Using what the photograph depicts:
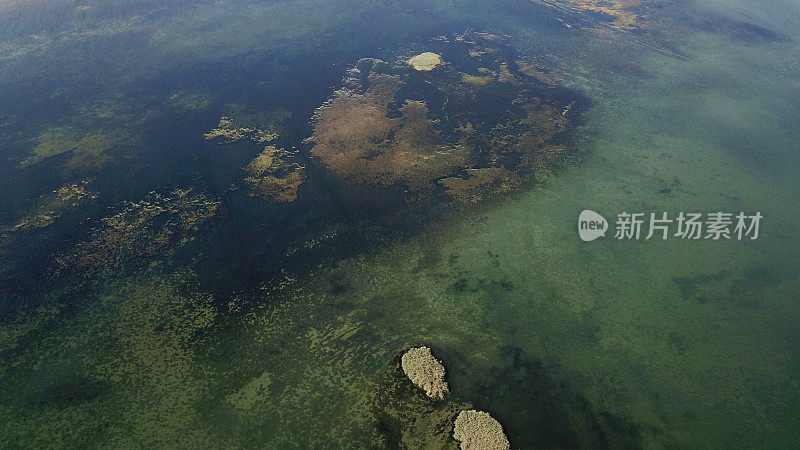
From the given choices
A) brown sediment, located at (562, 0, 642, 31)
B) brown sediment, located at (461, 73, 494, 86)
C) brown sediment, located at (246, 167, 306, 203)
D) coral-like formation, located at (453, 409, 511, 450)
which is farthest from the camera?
brown sediment, located at (562, 0, 642, 31)

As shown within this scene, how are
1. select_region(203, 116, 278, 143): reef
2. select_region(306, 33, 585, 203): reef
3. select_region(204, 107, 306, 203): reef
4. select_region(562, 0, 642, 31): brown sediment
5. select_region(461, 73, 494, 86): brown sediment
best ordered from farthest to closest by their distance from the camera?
1. select_region(562, 0, 642, 31): brown sediment
2. select_region(461, 73, 494, 86): brown sediment
3. select_region(203, 116, 278, 143): reef
4. select_region(306, 33, 585, 203): reef
5. select_region(204, 107, 306, 203): reef

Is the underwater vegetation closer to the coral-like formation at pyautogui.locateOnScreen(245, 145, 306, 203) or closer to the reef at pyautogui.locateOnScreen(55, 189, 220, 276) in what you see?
the reef at pyautogui.locateOnScreen(55, 189, 220, 276)

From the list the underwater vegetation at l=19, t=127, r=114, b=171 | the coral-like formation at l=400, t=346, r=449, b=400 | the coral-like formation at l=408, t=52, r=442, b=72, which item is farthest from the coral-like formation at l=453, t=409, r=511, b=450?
the coral-like formation at l=408, t=52, r=442, b=72

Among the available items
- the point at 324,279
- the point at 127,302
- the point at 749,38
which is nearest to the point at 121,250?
the point at 127,302

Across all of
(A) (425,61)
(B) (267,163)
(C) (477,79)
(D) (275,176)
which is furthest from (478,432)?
(A) (425,61)

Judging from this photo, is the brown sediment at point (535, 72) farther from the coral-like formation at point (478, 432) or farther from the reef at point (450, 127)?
the coral-like formation at point (478, 432)

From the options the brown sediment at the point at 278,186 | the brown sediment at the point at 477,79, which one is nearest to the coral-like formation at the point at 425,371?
the brown sediment at the point at 278,186

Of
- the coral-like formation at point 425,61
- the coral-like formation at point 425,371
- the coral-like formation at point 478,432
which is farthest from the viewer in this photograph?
the coral-like formation at point 425,61

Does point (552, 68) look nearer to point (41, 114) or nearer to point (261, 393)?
point (261, 393)
